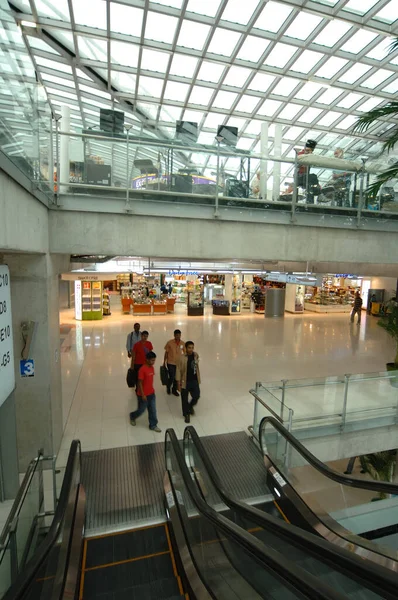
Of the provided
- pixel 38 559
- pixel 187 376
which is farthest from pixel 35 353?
pixel 38 559

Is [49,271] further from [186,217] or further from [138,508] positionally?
[138,508]

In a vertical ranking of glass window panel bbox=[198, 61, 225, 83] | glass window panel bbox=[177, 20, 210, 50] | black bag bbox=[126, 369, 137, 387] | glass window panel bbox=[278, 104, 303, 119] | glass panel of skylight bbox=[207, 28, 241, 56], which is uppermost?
glass window panel bbox=[198, 61, 225, 83]

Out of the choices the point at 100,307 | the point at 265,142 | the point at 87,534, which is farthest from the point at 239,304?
the point at 87,534

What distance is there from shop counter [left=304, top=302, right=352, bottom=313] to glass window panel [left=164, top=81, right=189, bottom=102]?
14686mm

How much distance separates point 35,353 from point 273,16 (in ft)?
48.1

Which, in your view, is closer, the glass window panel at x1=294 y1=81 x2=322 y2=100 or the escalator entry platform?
the escalator entry platform

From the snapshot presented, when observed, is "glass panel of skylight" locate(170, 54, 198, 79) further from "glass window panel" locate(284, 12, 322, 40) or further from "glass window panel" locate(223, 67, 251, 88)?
"glass window panel" locate(284, 12, 322, 40)

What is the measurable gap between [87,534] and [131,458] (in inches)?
52.4

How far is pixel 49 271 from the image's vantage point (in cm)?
491

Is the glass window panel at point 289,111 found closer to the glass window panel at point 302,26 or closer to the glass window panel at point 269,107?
the glass window panel at point 269,107

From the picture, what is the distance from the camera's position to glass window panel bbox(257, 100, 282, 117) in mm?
19156

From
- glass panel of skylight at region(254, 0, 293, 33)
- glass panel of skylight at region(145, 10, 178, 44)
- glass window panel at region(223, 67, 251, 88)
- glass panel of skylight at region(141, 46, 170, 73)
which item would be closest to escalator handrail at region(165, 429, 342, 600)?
glass panel of skylight at region(254, 0, 293, 33)

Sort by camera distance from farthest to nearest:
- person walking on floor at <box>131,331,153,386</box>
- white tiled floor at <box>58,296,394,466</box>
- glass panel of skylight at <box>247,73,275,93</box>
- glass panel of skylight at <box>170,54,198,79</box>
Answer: glass panel of skylight at <box>247,73,275,93</box> < glass panel of skylight at <box>170,54,198,79</box> < person walking on floor at <box>131,331,153,386</box> < white tiled floor at <box>58,296,394,466</box>

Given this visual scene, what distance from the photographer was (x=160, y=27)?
43.9ft
